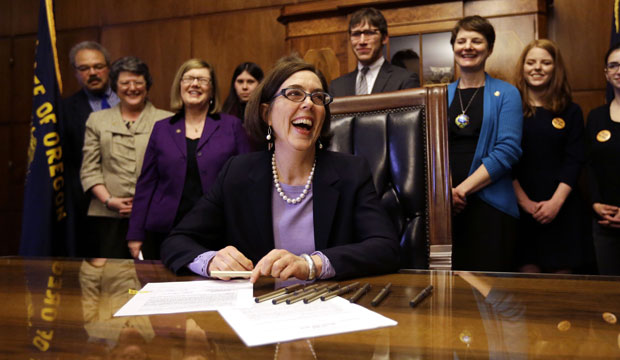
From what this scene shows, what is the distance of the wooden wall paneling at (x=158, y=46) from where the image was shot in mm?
5168

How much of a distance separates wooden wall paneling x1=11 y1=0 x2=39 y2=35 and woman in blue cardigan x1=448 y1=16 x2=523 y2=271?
4.80 meters

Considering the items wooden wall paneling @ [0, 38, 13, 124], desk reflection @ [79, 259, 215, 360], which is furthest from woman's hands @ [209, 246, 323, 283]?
wooden wall paneling @ [0, 38, 13, 124]

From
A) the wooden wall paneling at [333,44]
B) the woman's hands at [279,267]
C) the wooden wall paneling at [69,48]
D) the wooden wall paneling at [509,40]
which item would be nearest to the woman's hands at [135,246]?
the woman's hands at [279,267]

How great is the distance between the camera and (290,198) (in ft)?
5.11

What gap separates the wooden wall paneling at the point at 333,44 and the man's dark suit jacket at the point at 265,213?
8.64 ft

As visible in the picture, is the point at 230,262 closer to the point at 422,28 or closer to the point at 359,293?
the point at 359,293

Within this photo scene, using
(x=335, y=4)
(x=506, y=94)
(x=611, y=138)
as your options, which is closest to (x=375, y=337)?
(x=506, y=94)

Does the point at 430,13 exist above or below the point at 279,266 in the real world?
above

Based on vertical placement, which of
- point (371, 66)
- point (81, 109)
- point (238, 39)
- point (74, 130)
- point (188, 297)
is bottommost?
point (188, 297)

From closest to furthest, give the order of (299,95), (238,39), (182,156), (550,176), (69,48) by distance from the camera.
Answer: (299,95) → (182,156) → (550,176) → (238,39) → (69,48)

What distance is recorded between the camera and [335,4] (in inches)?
158

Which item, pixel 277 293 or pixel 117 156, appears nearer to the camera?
pixel 277 293

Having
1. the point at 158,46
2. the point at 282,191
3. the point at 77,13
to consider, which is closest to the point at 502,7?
the point at 282,191

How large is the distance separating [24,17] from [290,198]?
5.33 meters
